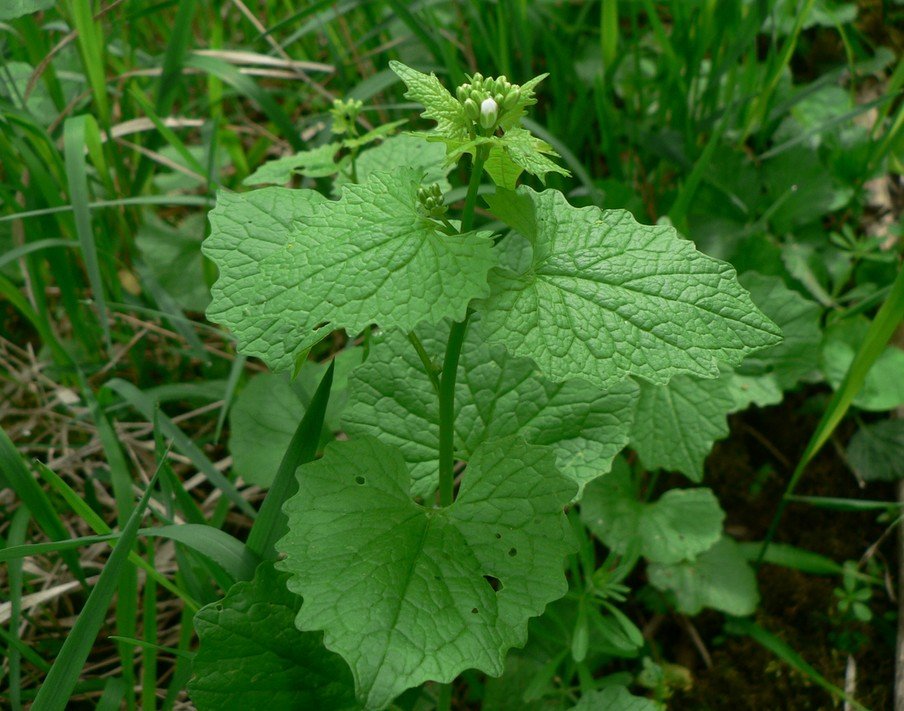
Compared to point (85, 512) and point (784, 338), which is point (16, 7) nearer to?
point (85, 512)

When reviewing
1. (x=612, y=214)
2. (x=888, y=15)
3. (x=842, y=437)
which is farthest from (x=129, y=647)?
(x=888, y=15)

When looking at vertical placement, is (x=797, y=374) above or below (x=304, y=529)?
below

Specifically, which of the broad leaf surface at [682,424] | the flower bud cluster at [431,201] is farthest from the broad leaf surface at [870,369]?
the flower bud cluster at [431,201]

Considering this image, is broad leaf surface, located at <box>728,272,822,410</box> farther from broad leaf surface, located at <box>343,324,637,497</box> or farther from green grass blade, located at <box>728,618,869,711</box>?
broad leaf surface, located at <box>343,324,637,497</box>

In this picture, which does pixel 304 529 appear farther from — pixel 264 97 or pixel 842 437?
pixel 842 437

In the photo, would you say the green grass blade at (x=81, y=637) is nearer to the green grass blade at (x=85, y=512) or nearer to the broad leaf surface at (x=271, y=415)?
the green grass blade at (x=85, y=512)

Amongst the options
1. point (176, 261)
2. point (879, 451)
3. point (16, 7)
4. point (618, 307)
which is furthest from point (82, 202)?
point (879, 451)
